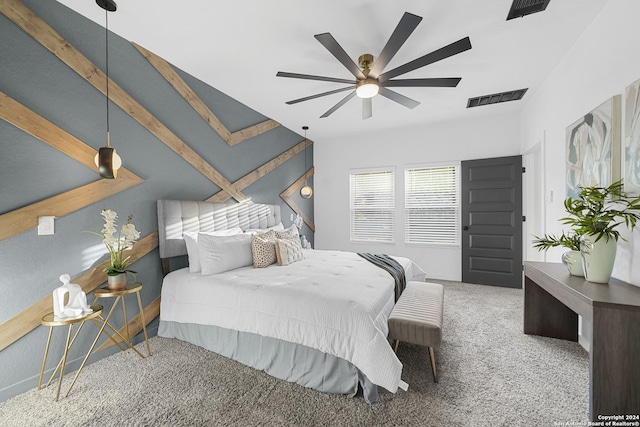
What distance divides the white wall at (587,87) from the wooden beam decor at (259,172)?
381 centimetres

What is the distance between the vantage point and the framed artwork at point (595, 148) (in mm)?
2004

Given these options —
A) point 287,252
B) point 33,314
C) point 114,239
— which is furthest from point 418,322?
point 33,314

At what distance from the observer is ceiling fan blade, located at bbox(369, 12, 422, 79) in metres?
1.75

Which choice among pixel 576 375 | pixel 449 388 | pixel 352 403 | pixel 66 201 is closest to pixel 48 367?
pixel 66 201

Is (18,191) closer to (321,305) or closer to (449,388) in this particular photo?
(321,305)

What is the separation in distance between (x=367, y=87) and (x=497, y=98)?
254 centimetres

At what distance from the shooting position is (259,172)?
4305mm

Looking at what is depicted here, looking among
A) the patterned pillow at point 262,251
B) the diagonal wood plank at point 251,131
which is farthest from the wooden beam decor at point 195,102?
the patterned pillow at point 262,251

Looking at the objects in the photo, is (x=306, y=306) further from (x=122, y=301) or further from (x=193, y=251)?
(x=122, y=301)

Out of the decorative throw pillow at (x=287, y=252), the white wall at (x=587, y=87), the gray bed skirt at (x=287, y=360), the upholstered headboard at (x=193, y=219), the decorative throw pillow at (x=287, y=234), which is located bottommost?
the gray bed skirt at (x=287, y=360)

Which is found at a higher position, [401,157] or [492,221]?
[401,157]

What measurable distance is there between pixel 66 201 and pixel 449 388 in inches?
128

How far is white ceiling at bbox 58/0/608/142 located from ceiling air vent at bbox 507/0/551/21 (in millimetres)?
60

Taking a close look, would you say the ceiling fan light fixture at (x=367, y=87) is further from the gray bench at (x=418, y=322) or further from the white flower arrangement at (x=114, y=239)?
the white flower arrangement at (x=114, y=239)
